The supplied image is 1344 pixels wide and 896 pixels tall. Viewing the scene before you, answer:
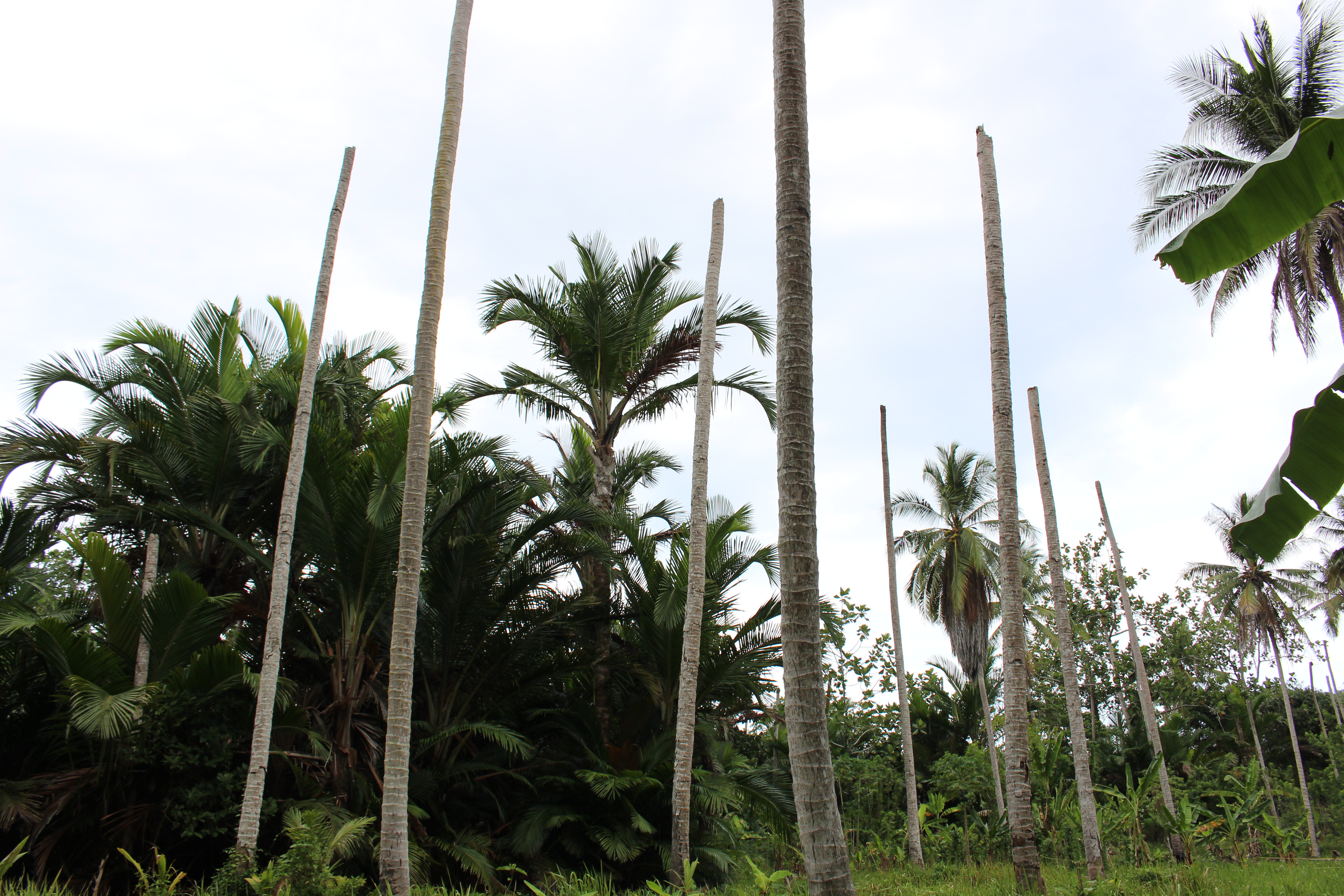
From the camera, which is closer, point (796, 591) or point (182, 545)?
point (796, 591)

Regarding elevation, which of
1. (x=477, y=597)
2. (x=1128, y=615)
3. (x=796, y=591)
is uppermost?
(x=1128, y=615)

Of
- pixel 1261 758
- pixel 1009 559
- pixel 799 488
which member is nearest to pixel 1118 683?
pixel 1261 758

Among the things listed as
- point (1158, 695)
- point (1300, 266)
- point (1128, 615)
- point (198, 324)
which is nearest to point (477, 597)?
point (198, 324)

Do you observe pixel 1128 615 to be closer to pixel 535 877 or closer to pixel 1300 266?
pixel 1300 266

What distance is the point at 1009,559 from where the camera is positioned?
10125 mm

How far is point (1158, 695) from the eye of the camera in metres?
30.2

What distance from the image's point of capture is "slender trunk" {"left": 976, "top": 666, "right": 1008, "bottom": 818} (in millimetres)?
20250

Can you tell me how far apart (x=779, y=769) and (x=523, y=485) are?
6597 millimetres

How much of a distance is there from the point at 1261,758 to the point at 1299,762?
39.5 inches

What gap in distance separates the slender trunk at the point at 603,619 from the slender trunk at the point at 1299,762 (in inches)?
948

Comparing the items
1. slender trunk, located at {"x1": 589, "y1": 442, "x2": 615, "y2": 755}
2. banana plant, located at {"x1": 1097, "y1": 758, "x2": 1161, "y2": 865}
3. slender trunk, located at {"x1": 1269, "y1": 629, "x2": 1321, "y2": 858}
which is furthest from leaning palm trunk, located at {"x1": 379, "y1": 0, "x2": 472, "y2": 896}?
slender trunk, located at {"x1": 1269, "y1": 629, "x2": 1321, "y2": 858}

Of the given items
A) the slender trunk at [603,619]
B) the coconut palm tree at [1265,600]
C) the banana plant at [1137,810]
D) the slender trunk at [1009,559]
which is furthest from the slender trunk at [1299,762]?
the slender trunk at [603,619]

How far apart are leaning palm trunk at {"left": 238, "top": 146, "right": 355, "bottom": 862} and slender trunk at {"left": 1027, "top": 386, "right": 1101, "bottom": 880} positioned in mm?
9530

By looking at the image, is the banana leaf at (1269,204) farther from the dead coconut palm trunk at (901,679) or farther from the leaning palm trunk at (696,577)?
the dead coconut palm trunk at (901,679)
